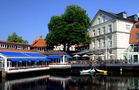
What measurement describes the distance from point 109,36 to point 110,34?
824 mm

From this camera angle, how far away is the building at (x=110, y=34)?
233ft

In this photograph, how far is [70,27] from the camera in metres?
77.0

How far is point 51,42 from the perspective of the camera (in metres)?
79.9

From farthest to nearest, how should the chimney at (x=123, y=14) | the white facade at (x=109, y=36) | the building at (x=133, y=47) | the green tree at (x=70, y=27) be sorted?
1. the green tree at (x=70, y=27)
2. the chimney at (x=123, y=14)
3. the white facade at (x=109, y=36)
4. the building at (x=133, y=47)

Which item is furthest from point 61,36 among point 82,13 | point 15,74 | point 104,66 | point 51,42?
point 15,74

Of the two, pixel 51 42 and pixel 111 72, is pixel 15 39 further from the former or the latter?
pixel 111 72

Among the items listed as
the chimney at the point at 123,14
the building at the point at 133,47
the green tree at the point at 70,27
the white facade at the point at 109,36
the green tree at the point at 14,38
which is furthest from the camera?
the green tree at the point at 14,38

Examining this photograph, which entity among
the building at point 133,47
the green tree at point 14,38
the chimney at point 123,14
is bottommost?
the building at point 133,47

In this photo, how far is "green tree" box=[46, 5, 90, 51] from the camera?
76.6 meters

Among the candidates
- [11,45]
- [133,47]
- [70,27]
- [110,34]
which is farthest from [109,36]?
[11,45]

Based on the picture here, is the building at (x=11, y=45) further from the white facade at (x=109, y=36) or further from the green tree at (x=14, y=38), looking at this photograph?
the white facade at (x=109, y=36)

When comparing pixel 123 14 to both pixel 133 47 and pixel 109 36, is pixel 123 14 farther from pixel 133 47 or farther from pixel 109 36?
pixel 133 47

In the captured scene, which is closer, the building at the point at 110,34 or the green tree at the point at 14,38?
the building at the point at 110,34

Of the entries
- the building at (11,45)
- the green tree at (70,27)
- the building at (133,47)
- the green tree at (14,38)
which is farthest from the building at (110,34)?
the green tree at (14,38)
